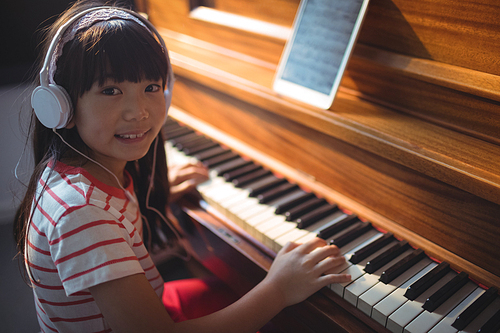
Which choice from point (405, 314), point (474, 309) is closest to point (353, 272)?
point (405, 314)

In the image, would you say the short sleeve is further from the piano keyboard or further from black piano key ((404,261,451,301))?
black piano key ((404,261,451,301))

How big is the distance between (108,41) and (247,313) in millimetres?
720

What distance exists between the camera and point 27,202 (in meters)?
0.97

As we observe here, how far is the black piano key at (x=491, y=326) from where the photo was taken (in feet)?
2.56

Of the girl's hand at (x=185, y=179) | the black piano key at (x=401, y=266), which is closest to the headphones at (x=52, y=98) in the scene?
the girl's hand at (x=185, y=179)

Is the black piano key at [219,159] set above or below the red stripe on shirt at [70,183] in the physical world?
below

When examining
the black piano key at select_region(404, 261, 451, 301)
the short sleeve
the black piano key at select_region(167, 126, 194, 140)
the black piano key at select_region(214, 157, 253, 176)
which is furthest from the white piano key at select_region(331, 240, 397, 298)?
the black piano key at select_region(167, 126, 194, 140)

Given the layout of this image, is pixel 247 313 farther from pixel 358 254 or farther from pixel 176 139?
pixel 176 139

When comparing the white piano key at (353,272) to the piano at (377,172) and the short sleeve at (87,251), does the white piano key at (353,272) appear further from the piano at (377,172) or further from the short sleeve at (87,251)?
the short sleeve at (87,251)

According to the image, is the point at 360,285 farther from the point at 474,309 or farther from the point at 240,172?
the point at 240,172

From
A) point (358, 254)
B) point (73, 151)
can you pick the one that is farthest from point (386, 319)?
point (73, 151)

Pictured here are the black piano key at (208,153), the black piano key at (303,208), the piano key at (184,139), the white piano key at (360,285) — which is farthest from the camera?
the piano key at (184,139)

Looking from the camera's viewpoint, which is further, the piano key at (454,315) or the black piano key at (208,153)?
the black piano key at (208,153)

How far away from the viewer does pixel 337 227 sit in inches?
42.7
